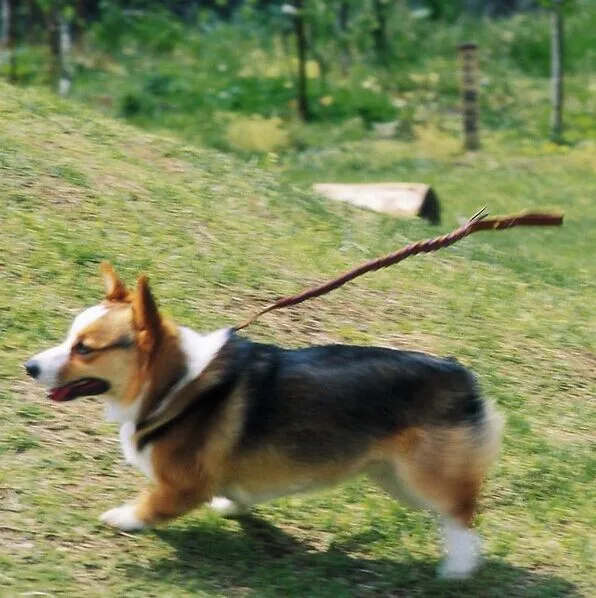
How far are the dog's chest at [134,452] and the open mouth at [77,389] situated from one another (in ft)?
0.63

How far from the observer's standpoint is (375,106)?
15.7m

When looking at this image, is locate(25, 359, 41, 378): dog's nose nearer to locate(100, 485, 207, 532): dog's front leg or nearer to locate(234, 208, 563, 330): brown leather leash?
locate(100, 485, 207, 532): dog's front leg

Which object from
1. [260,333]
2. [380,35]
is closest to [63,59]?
[380,35]

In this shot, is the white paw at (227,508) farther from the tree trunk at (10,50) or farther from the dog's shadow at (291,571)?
the tree trunk at (10,50)

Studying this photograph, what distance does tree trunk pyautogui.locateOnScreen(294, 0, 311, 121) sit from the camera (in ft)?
50.3

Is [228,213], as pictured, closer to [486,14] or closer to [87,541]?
[87,541]

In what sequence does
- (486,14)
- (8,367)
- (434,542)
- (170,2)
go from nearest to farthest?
(434,542) < (8,367) < (170,2) < (486,14)

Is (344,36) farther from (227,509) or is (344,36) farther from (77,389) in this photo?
(77,389)

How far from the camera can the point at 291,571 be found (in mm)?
4344

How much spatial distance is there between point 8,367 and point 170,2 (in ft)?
57.9

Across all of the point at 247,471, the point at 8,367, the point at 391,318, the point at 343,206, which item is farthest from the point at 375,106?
the point at 247,471

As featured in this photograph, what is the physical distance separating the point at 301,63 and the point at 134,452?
11.6 metres

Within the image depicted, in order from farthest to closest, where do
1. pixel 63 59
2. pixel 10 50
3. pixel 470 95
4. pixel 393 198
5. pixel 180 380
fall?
pixel 10 50 → pixel 63 59 → pixel 470 95 → pixel 393 198 → pixel 180 380

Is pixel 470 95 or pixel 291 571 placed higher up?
pixel 470 95
